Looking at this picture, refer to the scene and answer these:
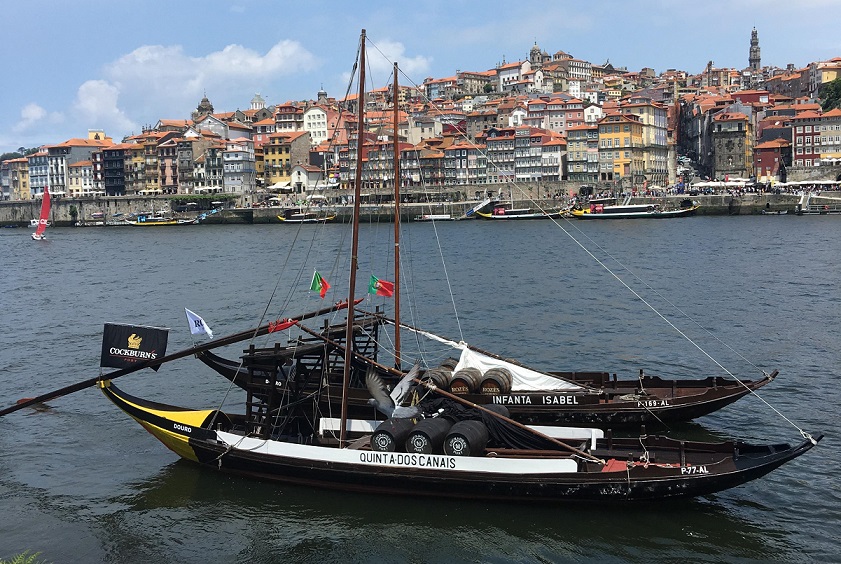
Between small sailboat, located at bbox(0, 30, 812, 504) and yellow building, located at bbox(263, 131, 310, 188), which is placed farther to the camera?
yellow building, located at bbox(263, 131, 310, 188)

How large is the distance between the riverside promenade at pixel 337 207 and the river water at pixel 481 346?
38.9m

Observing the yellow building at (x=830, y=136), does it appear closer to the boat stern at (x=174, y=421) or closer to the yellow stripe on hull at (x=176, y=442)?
the boat stern at (x=174, y=421)

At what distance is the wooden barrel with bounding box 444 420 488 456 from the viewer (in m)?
16.1

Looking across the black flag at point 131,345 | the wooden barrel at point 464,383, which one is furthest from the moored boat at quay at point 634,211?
the black flag at point 131,345

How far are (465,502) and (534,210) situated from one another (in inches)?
3987

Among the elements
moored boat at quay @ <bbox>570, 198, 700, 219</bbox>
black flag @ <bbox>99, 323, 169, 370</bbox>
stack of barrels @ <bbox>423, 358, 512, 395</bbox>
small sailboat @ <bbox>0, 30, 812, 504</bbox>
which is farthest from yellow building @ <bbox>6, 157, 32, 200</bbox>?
stack of barrels @ <bbox>423, 358, 512, 395</bbox>

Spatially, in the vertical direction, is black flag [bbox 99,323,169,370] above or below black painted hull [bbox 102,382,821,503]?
above

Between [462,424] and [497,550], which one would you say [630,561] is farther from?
[462,424]

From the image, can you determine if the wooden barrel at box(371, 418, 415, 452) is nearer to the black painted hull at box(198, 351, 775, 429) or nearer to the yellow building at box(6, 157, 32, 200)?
the black painted hull at box(198, 351, 775, 429)

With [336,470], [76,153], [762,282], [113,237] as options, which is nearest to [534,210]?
[113,237]

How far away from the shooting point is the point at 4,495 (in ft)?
59.2

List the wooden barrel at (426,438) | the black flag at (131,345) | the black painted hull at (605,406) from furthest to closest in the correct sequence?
the black painted hull at (605,406), the black flag at (131,345), the wooden barrel at (426,438)

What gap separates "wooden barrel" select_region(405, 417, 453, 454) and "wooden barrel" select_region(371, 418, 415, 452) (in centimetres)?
16

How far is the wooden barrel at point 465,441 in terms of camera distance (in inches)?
635
